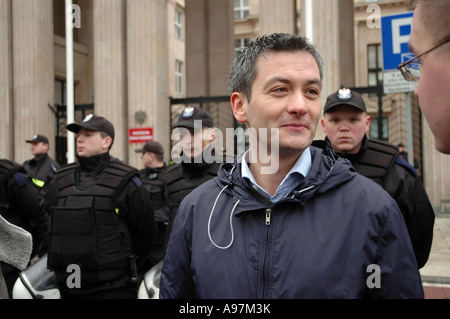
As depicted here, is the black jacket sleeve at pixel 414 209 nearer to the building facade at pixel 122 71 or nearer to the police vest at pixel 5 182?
the police vest at pixel 5 182

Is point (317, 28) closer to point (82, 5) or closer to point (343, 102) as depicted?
point (343, 102)

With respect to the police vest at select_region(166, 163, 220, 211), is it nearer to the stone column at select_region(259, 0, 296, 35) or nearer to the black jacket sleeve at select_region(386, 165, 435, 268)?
the black jacket sleeve at select_region(386, 165, 435, 268)

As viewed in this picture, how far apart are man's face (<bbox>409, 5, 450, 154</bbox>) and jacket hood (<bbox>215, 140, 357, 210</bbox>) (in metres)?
0.51

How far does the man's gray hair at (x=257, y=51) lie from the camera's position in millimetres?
2039

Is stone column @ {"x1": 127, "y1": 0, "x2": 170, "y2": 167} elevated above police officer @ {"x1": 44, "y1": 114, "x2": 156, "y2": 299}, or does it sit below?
above

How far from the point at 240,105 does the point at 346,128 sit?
6.03 ft

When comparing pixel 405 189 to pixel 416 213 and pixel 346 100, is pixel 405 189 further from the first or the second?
pixel 346 100

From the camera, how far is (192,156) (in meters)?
4.62

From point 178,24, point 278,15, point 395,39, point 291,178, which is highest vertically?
point 178,24

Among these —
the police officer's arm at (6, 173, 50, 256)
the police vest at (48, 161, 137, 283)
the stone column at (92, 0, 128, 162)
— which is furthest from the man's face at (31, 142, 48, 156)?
the police vest at (48, 161, 137, 283)

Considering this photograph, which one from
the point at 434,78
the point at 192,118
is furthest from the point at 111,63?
the point at 434,78

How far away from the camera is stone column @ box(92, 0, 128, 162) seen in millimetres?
16094

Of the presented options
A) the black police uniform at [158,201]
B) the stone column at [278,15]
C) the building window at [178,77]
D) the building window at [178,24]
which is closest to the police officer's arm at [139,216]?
the black police uniform at [158,201]

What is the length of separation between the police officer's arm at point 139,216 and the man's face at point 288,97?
2.81 m
